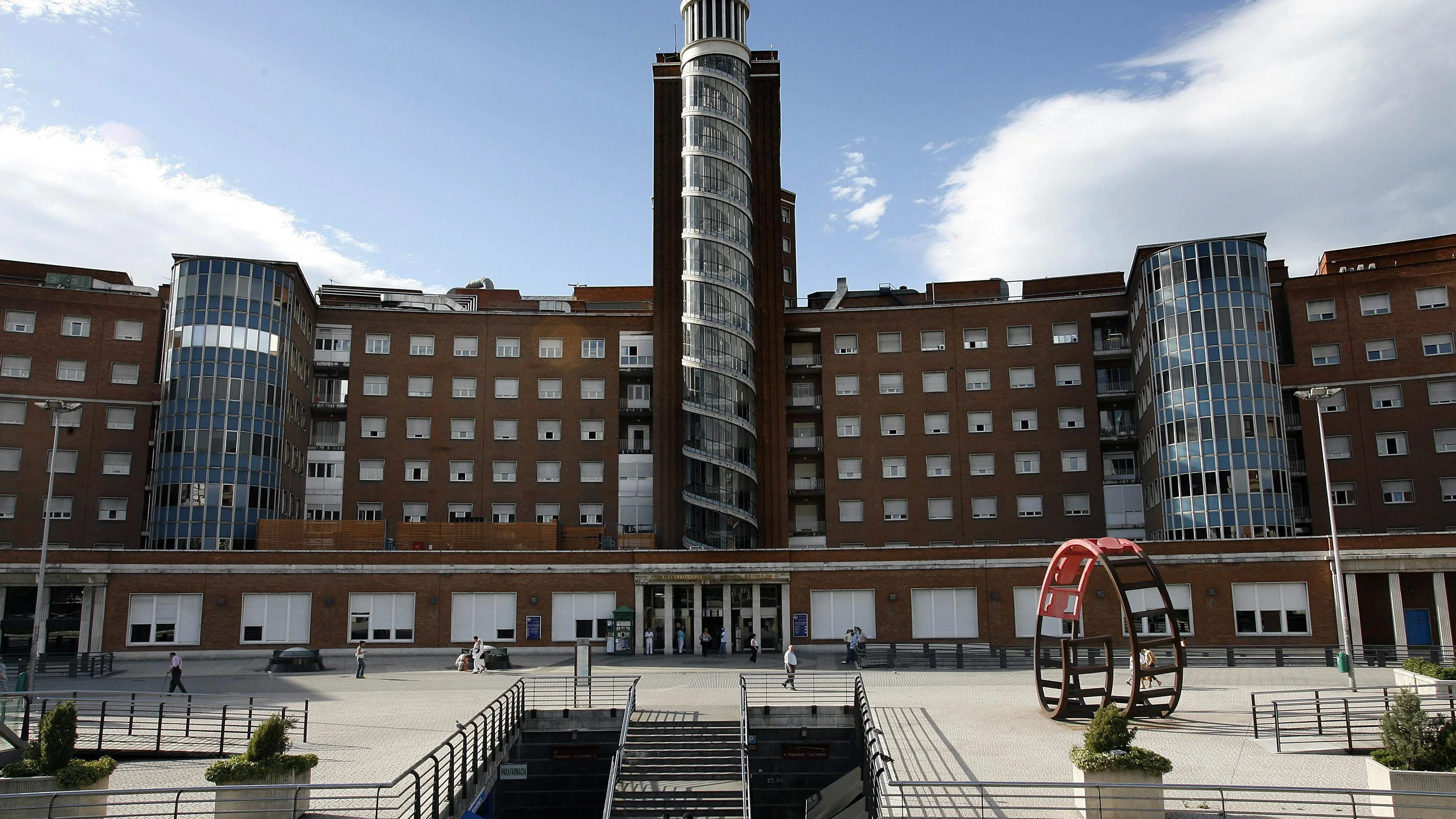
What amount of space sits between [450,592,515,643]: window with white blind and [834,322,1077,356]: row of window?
83.0ft

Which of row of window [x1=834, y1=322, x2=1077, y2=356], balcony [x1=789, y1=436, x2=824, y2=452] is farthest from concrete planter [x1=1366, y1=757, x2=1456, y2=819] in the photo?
row of window [x1=834, y1=322, x2=1077, y2=356]

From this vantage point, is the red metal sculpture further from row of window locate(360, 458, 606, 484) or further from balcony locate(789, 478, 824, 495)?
row of window locate(360, 458, 606, 484)

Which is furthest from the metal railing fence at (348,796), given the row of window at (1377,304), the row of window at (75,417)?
the row of window at (1377,304)

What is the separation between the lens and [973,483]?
196 feet

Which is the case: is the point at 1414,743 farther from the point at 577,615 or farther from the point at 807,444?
the point at 807,444

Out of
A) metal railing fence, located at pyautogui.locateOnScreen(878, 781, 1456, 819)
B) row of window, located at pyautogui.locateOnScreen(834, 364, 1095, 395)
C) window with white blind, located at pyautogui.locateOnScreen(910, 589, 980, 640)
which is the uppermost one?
row of window, located at pyautogui.locateOnScreen(834, 364, 1095, 395)

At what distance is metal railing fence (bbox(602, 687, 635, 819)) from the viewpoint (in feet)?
66.3

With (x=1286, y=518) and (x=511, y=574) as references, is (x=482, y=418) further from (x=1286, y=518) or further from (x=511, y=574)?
(x=1286, y=518)

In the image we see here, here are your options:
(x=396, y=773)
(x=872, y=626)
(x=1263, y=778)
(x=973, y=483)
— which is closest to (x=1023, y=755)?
(x=1263, y=778)

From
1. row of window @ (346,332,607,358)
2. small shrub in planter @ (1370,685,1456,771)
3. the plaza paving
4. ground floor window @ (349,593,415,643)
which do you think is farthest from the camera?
row of window @ (346,332,607,358)

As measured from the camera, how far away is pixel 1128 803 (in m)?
16.4

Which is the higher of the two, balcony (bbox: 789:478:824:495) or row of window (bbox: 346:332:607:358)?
row of window (bbox: 346:332:607:358)

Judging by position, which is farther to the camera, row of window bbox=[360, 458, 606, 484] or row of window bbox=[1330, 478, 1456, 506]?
row of window bbox=[360, 458, 606, 484]

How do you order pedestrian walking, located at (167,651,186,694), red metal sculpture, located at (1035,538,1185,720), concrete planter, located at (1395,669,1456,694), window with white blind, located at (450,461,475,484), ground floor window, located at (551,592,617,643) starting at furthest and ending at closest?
1. window with white blind, located at (450,461,475,484)
2. ground floor window, located at (551,592,617,643)
3. pedestrian walking, located at (167,651,186,694)
4. concrete planter, located at (1395,669,1456,694)
5. red metal sculpture, located at (1035,538,1185,720)
